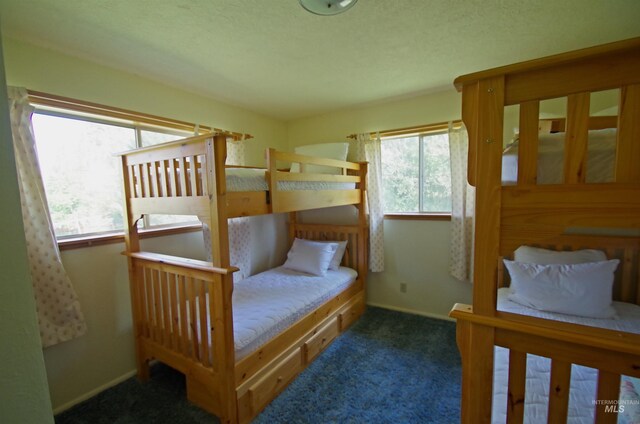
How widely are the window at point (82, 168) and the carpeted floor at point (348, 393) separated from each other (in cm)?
118

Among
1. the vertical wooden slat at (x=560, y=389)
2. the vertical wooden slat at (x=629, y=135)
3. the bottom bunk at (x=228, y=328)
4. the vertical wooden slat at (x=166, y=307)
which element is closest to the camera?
the vertical wooden slat at (x=629, y=135)

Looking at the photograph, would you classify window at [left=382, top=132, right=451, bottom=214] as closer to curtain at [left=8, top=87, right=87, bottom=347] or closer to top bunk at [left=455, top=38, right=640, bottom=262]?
top bunk at [left=455, top=38, right=640, bottom=262]

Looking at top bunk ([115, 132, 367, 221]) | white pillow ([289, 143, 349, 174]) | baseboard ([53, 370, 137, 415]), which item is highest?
white pillow ([289, 143, 349, 174])

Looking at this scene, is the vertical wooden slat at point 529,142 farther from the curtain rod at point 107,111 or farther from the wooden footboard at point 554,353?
the curtain rod at point 107,111

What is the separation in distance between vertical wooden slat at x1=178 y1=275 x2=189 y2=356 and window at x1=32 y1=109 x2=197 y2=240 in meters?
0.84

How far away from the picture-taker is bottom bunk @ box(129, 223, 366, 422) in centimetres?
155

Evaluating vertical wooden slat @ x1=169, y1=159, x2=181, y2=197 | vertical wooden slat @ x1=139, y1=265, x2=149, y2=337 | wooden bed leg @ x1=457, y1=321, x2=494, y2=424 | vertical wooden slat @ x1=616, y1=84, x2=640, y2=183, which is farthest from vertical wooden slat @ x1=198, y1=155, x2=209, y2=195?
vertical wooden slat @ x1=616, y1=84, x2=640, y2=183

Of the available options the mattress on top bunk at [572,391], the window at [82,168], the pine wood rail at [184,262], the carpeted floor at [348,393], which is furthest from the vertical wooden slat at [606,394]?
the window at [82,168]

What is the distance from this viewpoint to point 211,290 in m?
1.56

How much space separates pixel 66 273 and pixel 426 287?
307 cm

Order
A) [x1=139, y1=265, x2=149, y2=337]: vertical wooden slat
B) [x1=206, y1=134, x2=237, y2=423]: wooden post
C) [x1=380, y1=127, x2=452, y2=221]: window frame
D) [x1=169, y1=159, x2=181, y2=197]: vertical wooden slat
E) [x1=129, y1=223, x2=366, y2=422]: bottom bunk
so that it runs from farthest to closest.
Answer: [x1=380, y1=127, x2=452, y2=221]: window frame < [x1=139, y1=265, x2=149, y2=337]: vertical wooden slat < [x1=169, y1=159, x2=181, y2=197]: vertical wooden slat < [x1=129, y1=223, x2=366, y2=422]: bottom bunk < [x1=206, y1=134, x2=237, y2=423]: wooden post

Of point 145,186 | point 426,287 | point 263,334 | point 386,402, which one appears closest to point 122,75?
point 145,186

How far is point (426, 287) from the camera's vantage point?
296 centimetres

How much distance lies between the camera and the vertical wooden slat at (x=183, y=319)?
1.73 m
